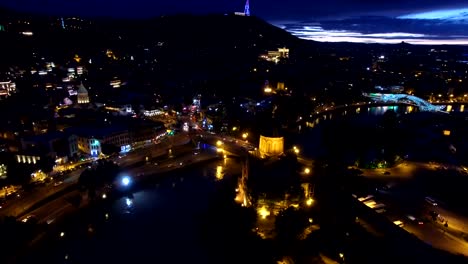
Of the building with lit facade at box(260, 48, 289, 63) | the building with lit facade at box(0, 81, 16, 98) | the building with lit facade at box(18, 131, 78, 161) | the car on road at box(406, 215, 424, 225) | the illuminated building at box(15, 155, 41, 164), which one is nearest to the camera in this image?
the car on road at box(406, 215, 424, 225)

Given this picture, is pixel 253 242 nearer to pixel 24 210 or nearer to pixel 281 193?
pixel 281 193

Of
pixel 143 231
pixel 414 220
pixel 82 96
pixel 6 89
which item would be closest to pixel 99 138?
pixel 143 231

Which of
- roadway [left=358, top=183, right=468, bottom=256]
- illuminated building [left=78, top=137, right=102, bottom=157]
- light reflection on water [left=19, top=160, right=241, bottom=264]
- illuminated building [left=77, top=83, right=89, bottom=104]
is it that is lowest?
light reflection on water [left=19, top=160, right=241, bottom=264]

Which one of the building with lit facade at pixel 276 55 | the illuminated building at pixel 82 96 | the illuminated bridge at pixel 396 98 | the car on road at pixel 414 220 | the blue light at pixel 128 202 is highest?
the building with lit facade at pixel 276 55

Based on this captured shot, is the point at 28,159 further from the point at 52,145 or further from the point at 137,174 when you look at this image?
the point at 137,174

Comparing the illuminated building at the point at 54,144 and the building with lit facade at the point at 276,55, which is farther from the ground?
the building with lit facade at the point at 276,55

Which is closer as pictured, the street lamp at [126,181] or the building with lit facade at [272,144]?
the street lamp at [126,181]

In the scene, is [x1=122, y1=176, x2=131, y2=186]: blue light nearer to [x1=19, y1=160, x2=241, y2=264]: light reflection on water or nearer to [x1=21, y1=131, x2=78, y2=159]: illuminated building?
[x1=19, y1=160, x2=241, y2=264]: light reflection on water

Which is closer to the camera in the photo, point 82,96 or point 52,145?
point 52,145

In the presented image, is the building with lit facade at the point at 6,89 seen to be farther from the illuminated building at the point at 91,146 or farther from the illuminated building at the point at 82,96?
the illuminated building at the point at 91,146

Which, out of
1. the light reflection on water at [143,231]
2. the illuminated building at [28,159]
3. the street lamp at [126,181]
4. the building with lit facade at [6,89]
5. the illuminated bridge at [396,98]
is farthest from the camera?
the illuminated bridge at [396,98]

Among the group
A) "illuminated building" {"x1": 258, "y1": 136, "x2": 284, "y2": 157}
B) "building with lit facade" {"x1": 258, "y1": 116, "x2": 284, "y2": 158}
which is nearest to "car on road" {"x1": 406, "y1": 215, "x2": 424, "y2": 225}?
"building with lit facade" {"x1": 258, "y1": 116, "x2": 284, "y2": 158}

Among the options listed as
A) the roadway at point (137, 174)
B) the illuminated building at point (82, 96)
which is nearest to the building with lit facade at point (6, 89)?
the illuminated building at point (82, 96)
